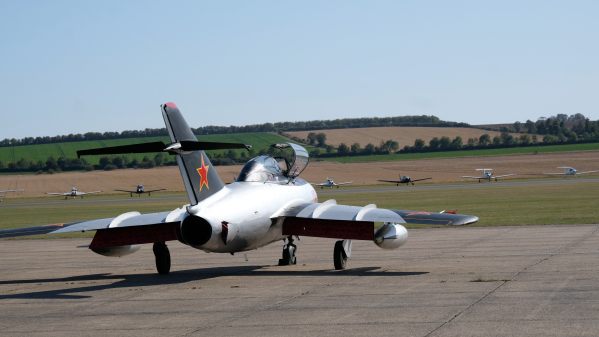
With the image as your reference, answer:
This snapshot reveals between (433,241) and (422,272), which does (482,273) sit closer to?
(422,272)

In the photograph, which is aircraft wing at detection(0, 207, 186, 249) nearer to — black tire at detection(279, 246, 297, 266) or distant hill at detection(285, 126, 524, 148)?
black tire at detection(279, 246, 297, 266)

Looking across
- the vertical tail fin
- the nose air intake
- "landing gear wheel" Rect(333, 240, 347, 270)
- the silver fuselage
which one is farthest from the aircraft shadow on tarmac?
the vertical tail fin

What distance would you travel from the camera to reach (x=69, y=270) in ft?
86.0

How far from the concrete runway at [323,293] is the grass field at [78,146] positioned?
4538 inches

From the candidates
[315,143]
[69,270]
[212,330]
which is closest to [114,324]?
[212,330]

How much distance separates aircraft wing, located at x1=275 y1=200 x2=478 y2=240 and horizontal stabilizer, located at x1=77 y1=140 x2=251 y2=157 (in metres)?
3.25

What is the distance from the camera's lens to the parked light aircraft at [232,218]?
20328 millimetres

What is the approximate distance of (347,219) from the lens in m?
21.7

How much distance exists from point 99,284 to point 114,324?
6.70 m

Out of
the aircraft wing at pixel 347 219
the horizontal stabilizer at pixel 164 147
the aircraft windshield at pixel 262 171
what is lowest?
the aircraft wing at pixel 347 219

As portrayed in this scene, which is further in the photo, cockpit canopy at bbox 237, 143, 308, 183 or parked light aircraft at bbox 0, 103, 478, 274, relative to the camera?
cockpit canopy at bbox 237, 143, 308, 183

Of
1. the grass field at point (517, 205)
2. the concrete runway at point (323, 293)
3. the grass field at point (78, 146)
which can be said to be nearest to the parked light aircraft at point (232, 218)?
the concrete runway at point (323, 293)

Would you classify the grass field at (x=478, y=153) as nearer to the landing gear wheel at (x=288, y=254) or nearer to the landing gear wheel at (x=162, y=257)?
the landing gear wheel at (x=288, y=254)

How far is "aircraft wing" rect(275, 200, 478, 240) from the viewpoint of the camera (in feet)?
70.4
